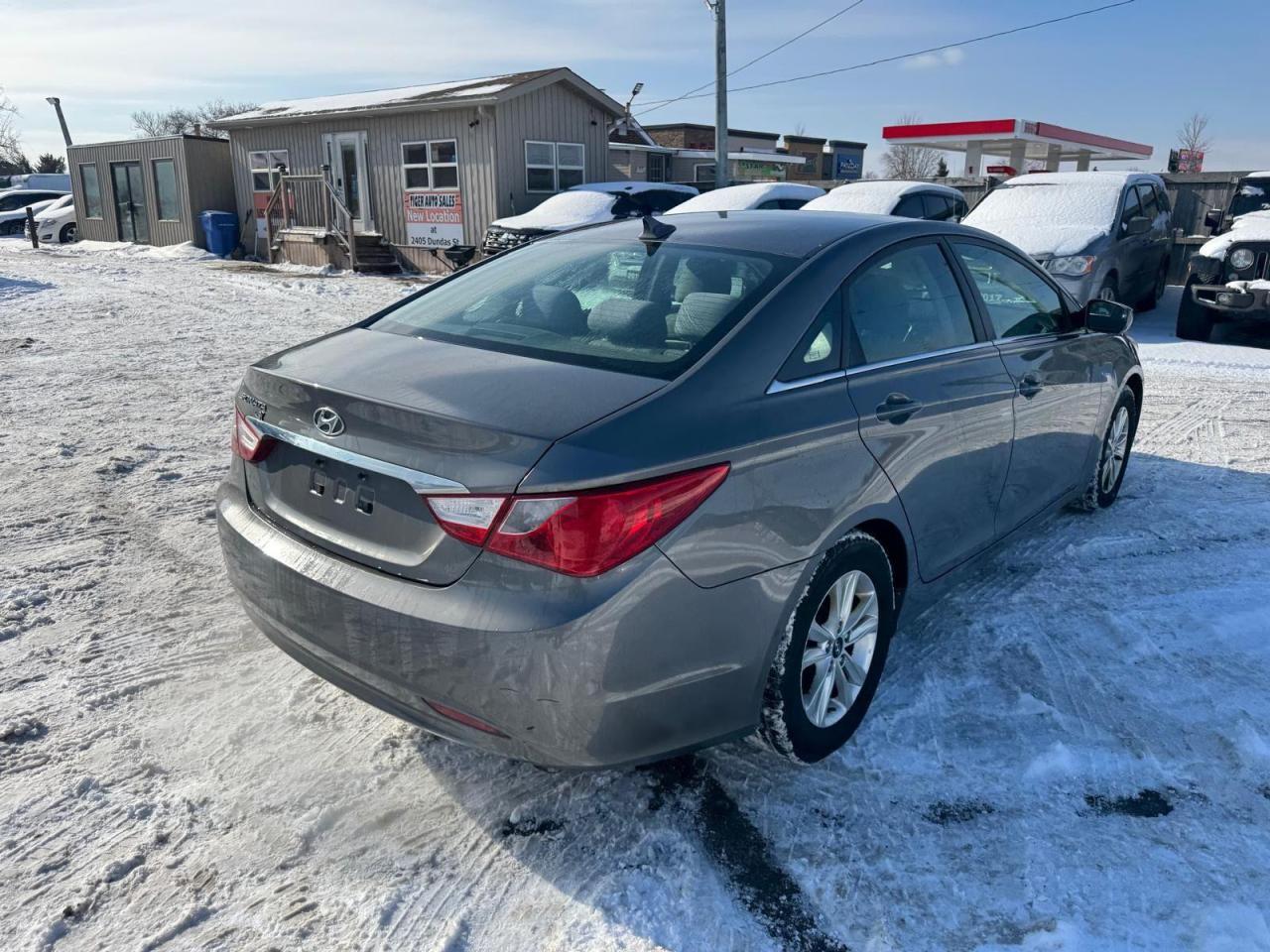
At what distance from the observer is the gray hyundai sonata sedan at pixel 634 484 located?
2.21m

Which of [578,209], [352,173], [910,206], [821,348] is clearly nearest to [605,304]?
[821,348]

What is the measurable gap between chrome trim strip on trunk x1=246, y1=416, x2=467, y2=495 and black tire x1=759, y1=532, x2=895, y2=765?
1010mm

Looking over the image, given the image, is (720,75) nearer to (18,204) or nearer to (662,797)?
(662,797)

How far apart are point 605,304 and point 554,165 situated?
18.3 metres

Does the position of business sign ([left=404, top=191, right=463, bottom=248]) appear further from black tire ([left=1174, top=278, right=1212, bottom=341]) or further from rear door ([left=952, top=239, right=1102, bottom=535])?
rear door ([left=952, top=239, right=1102, bottom=535])

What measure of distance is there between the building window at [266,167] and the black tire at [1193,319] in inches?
765

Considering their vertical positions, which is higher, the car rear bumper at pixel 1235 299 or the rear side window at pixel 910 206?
the rear side window at pixel 910 206

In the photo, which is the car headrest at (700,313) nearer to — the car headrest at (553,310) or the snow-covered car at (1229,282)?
the car headrest at (553,310)

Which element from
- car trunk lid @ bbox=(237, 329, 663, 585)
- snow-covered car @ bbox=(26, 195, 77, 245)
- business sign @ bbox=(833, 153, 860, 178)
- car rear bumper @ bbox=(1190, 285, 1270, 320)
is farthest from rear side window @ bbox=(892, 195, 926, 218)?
business sign @ bbox=(833, 153, 860, 178)

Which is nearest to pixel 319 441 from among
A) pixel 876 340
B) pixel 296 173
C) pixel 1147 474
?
pixel 876 340

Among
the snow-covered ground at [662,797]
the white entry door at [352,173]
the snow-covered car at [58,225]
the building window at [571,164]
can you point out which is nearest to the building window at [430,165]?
the white entry door at [352,173]

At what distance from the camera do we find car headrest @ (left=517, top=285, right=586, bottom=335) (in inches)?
116

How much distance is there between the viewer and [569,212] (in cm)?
1625

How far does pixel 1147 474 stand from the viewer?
5859mm
